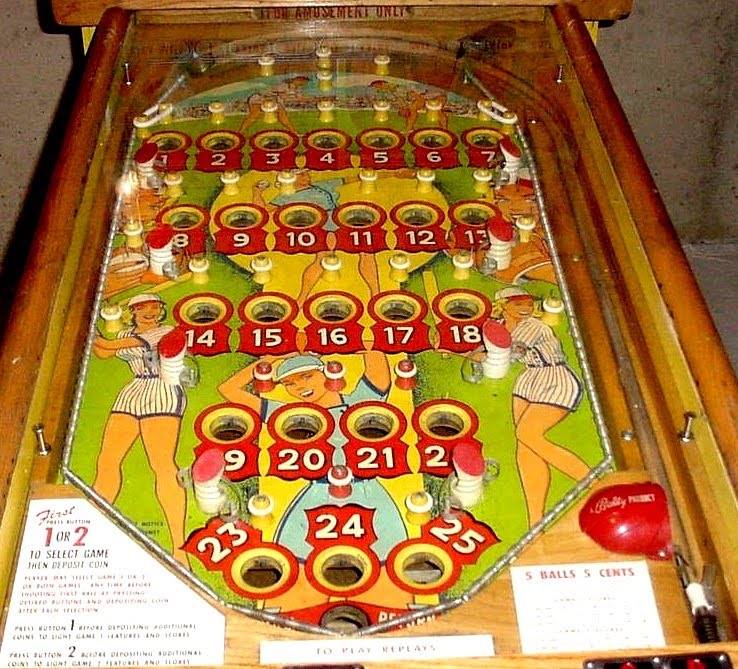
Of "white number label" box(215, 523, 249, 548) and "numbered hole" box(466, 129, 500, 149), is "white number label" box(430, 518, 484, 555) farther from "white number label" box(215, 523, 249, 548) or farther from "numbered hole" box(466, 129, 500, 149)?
"numbered hole" box(466, 129, 500, 149)

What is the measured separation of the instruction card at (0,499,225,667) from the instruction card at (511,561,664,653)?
0.34 metres

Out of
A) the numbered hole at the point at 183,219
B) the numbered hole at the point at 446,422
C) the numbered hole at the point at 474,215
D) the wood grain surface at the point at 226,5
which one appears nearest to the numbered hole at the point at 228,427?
the numbered hole at the point at 446,422

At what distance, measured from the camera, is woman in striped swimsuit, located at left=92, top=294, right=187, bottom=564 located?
1238mm

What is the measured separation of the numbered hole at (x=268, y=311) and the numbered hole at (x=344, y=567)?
0.48 meters

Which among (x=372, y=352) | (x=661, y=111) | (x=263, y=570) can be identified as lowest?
(x=263, y=570)

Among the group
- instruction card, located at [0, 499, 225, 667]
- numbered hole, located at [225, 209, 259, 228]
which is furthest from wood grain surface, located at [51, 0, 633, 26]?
instruction card, located at [0, 499, 225, 667]

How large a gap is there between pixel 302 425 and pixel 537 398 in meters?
0.33

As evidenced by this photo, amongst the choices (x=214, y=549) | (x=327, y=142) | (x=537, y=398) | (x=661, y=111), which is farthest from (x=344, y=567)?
(x=661, y=111)

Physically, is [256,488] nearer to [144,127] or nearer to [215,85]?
[144,127]

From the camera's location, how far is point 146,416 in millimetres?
1360

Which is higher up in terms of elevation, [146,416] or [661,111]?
[661,111]

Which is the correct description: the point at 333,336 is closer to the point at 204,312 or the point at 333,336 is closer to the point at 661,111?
the point at 204,312

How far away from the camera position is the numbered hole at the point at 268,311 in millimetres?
1561

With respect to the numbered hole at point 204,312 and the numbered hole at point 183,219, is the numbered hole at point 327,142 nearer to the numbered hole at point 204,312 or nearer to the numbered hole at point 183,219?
the numbered hole at point 183,219
